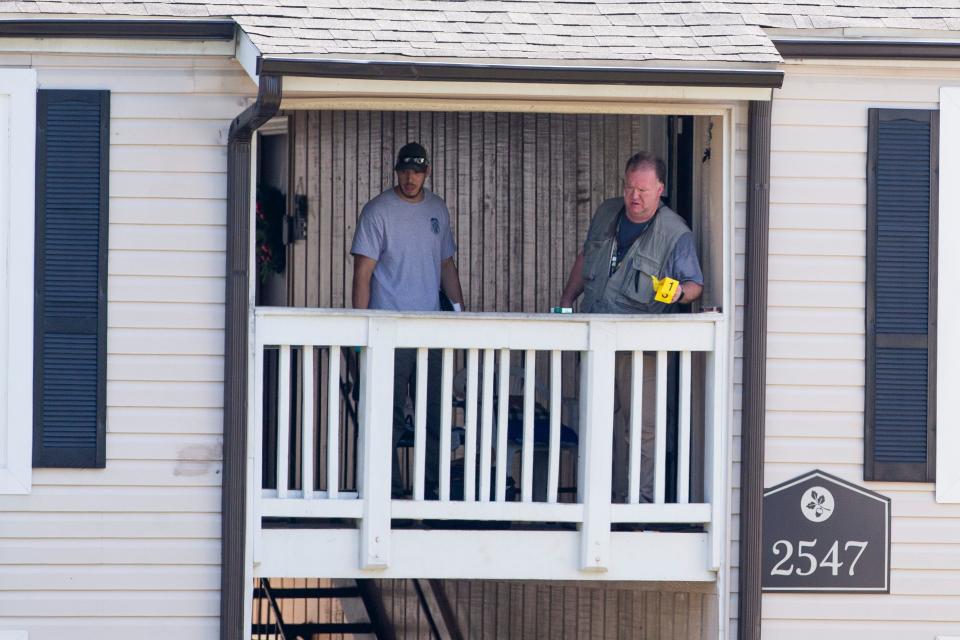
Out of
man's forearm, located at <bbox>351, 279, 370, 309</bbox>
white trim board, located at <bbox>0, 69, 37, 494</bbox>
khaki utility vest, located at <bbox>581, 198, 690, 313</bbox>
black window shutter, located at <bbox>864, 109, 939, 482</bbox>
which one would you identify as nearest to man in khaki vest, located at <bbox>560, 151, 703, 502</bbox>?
khaki utility vest, located at <bbox>581, 198, 690, 313</bbox>

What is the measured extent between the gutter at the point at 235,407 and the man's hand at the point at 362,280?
62 cm

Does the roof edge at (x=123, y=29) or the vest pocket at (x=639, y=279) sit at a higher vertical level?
the roof edge at (x=123, y=29)

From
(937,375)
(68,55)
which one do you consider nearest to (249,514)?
(68,55)

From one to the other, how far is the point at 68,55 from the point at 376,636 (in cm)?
430

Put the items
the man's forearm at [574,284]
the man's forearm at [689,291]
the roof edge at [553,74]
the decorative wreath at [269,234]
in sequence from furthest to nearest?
the decorative wreath at [269,234]
the man's forearm at [574,284]
the man's forearm at [689,291]
the roof edge at [553,74]

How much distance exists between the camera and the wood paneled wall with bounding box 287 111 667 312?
8609 mm

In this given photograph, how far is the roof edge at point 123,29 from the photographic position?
683 cm

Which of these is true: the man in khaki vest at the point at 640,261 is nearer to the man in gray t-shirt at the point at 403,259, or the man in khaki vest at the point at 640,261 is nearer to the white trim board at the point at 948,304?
the man in gray t-shirt at the point at 403,259

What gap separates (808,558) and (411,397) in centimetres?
210

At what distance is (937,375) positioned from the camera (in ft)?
23.6

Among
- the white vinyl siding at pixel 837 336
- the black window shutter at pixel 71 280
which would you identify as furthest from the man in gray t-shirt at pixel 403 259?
the white vinyl siding at pixel 837 336

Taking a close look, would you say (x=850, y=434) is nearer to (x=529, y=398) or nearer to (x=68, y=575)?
(x=529, y=398)

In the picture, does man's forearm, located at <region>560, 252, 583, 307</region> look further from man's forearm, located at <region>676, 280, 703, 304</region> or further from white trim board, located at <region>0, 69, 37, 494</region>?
white trim board, located at <region>0, 69, 37, 494</region>

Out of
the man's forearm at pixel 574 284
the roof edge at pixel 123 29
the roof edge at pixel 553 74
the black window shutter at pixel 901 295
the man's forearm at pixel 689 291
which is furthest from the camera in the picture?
the man's forearm at pixel 574 284
